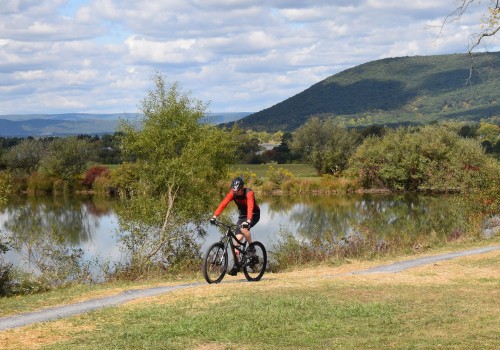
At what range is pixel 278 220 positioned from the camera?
45500 millimetres

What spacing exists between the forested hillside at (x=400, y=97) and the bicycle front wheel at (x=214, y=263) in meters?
142

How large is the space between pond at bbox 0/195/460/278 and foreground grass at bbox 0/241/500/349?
13.0 metres

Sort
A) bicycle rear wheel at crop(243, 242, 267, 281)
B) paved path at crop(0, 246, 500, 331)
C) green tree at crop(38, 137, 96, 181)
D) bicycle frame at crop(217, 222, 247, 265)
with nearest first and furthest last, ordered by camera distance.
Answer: paved path at crop(0, 246, 500, 331), bicycle frame at crop(217, 222, 247, 265), bicycle rear wheel at crop(243, 242, 267, 281), green tree at crop(38, 137, 96, 181)

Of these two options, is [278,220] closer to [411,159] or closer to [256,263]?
[411,159]

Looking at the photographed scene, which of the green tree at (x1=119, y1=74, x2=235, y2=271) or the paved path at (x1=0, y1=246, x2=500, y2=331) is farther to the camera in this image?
the green tree at (x1=119, y1=74, x2=235, y2=271)

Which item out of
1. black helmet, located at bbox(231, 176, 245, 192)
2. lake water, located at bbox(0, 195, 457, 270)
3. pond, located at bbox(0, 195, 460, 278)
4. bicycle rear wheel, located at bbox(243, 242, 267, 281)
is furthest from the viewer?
lake water, located at bbox(0, 195, 457, 270)

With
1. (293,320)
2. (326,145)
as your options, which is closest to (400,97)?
(326,145)

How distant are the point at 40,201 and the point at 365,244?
43.7m

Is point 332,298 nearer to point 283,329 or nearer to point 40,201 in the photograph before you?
point 283,329

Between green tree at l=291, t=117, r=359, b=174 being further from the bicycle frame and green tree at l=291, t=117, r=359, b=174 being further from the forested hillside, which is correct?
the forested hillside

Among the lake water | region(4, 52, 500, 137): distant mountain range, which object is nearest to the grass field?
the lake water

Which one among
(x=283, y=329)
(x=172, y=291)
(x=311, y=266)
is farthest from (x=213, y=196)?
(x=283, y=329)

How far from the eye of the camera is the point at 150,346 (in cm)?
969

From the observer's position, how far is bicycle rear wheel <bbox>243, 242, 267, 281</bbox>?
52.1ft
